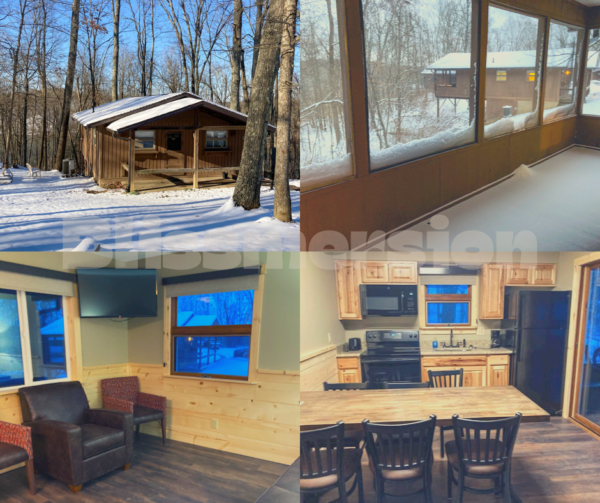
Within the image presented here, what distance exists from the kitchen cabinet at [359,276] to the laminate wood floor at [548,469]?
43.3 inches

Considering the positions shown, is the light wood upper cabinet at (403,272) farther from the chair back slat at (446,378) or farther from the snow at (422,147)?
the snow at (422,147)

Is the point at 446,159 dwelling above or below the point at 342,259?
above

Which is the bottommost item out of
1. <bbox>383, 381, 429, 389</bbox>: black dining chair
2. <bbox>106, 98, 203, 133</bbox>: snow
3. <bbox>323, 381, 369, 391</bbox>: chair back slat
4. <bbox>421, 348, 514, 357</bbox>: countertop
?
<bbox>383, 381, 429, 389</bbox>: black dining chair

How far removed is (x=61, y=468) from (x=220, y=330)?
1509 mm

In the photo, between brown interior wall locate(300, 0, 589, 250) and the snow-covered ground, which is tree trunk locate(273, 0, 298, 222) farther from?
brown interior wall locate(300, 0, 589, 250)

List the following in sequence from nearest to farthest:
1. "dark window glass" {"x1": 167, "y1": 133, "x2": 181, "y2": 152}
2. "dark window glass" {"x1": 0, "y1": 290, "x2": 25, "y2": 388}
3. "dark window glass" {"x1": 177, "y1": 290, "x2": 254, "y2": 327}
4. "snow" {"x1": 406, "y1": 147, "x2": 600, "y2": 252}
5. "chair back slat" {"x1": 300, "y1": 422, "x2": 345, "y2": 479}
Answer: "chair back slat" {"x1": 300, "y1": 422, "x2": 345, "y2": 479} → "snow" {"x1": 406, "y1": 147, "x2": 600, "y2": 252} → "dark window glass" {"x1": 0, "y1": 290, "x2": 25, "y2": 388} → "dark window glass" {"x1": 177, "y1": 290, "x2": 254, "y2": 327} → "dark window glass" {"x1": 167, "y1": 133, "x2": 181, "y2": 152}

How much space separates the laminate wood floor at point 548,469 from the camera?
3.20m

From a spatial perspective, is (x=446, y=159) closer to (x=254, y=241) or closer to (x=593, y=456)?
(x=254, y=241)

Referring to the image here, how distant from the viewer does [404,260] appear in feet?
11.6

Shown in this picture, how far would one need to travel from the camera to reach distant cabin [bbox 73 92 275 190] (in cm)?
340

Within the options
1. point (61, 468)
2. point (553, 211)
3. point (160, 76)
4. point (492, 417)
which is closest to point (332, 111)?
point (160, 76)

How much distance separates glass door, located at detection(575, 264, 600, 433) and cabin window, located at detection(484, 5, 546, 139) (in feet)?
5.09

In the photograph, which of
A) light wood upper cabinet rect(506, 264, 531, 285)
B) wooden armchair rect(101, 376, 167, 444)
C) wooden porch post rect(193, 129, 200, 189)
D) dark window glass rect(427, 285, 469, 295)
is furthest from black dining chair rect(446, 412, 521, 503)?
wooden porch post rect(193, 129, 200, 189)

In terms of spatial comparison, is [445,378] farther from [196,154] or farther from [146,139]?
[146,139]
